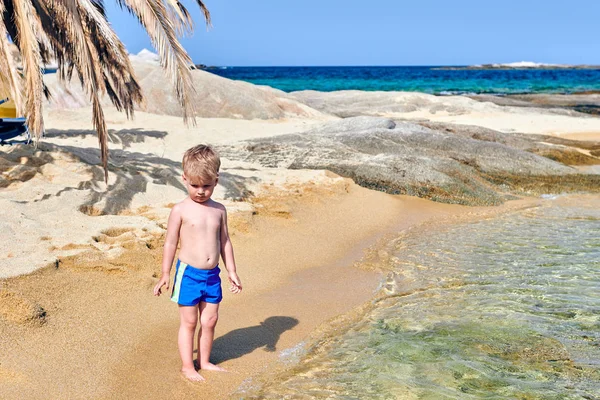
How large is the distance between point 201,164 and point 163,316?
1.36 metres

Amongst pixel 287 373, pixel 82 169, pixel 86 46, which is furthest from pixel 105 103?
pixel 287 373

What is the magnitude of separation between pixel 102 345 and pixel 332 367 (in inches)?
53.9

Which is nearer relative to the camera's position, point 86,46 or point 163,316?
point 163,316

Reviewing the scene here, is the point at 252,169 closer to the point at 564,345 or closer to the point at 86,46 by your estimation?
the point at 86,46

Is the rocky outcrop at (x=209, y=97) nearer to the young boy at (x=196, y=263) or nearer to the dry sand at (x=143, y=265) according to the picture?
the dry sand at (x=143, y=265)

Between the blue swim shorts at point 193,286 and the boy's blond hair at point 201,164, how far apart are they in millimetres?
517

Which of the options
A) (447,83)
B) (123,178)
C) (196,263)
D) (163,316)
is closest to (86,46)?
(123,178)

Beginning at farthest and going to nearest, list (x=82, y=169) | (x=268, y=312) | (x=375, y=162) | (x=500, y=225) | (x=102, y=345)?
(x=375, y=162) → (x=500, y=225) → (x=82, y=169) → (x=268, y=312) → (x=102, y=345)

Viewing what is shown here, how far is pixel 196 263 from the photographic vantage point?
3.44 meters

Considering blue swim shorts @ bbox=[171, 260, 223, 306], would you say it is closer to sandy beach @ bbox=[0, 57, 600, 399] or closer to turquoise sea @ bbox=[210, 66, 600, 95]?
sandy beach @ bbox=[0, 57, 600, 399]

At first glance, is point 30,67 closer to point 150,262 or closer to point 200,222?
point 150,262

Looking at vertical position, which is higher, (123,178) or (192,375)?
(123,178)

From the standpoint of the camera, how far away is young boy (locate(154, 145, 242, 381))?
3.39 meters

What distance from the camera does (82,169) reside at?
6734mm
